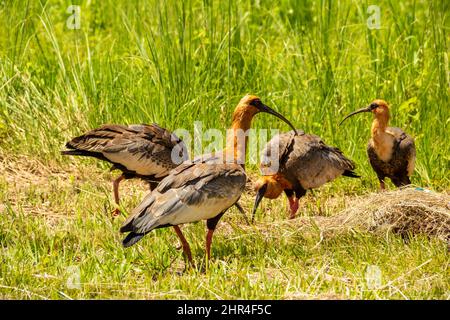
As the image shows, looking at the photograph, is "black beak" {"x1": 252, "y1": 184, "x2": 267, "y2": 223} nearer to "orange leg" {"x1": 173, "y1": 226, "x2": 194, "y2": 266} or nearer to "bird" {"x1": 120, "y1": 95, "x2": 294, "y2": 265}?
"bird" {"x1": 120, "y1": 95, "x2": 294, "y2": 265}

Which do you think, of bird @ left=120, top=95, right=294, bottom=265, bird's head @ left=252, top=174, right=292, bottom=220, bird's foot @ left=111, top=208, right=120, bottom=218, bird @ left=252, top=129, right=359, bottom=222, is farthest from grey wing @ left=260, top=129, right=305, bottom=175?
bird's foot @ left=111, top=208, right=120, bottom=218

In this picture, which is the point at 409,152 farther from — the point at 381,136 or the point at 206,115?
the point at 206,115

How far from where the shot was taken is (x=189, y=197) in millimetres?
6555

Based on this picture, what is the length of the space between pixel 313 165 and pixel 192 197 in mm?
1847

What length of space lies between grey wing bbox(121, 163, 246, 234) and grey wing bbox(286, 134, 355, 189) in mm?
1368

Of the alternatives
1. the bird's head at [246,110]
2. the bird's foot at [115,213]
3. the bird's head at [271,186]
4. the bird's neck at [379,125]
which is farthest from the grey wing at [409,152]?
the bird's foot at [115,213]

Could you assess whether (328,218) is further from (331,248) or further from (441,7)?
(441,7)

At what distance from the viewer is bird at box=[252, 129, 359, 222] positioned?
813 centimetres

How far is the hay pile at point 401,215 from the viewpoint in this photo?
7102 mm

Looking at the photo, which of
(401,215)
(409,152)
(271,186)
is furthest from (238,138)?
(409,152)

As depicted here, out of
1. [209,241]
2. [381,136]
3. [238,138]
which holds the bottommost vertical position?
[209,241]

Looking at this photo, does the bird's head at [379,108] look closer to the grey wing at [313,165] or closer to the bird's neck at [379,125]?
the bird's neck at [379,125]

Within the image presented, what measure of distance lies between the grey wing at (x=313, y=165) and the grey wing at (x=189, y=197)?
137 centimetres
